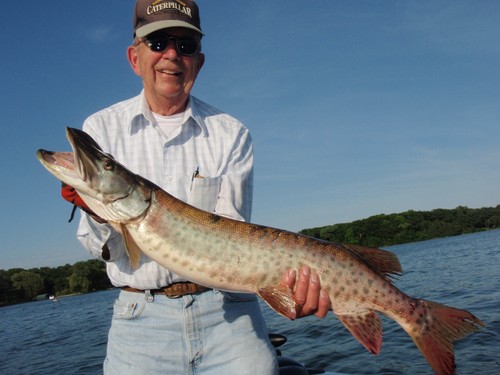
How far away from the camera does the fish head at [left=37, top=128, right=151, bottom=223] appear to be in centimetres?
288

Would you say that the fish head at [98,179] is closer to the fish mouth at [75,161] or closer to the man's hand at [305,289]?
the fish mouth at [75,161]

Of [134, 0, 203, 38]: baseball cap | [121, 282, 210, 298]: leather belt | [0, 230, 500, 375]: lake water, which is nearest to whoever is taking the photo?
[121, 282, 210, 298]: leather belt

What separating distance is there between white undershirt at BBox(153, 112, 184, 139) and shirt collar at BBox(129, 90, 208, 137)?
79mm

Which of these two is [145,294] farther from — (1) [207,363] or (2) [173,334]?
(1) [207,363]

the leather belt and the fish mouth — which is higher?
the fish mouth

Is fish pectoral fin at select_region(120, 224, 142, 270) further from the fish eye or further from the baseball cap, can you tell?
the baseball cap

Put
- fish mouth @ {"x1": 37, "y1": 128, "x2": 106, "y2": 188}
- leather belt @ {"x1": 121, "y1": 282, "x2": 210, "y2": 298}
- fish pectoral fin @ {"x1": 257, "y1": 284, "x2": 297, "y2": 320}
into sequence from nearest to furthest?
fish mouth @ {"x1": 37, "y1": 128, "x2": 106, "y2": 188}, fish pectoral fin @ {"x1": 257, "y1": 284, "x2": 297, "y2": 320}, leather belt @ {"x1": 121, "y1": 282, "x2": 210, "y2": 298}

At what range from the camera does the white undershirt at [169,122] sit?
152 inches

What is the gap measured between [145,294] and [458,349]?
8.45 meters

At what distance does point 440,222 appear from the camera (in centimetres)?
9488

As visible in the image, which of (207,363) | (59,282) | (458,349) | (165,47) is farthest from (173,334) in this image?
(59,282)

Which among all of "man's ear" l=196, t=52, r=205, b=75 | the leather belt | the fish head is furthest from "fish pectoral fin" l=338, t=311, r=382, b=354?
"man's ear" l=196, t=52, r=205, b=75

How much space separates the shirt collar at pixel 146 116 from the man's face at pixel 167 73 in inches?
3.2

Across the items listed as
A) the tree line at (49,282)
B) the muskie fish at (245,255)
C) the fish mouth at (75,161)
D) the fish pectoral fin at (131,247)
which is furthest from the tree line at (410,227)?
the fish mouth at (75,161)
